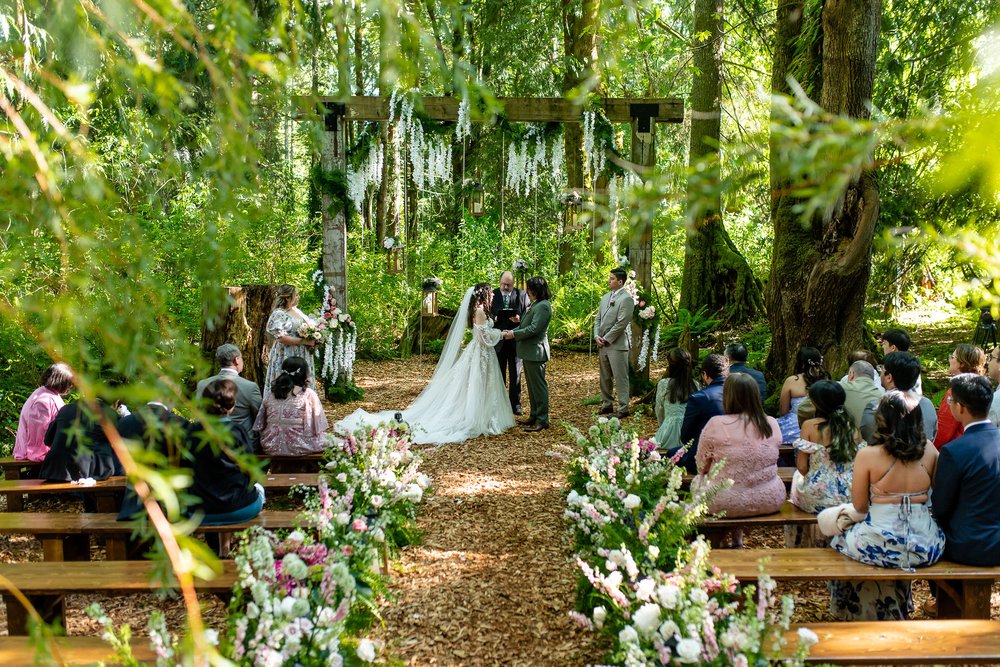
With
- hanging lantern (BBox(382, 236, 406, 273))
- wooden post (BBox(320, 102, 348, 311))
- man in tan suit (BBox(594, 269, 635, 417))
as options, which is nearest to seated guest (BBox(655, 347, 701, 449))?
man in tan suit (BBox(594, 269, 635, 417))

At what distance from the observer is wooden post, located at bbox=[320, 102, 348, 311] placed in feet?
34.6

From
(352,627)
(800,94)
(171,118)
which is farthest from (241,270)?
(800,94)

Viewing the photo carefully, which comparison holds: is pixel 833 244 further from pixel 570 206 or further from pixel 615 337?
pixel 570 206

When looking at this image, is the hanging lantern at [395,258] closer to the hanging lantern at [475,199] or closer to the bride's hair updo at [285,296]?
the hanging lantern at [475,199]

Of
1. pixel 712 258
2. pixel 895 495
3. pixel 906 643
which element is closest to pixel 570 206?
pixel 712 258

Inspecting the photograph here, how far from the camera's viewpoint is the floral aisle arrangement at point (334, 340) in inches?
395

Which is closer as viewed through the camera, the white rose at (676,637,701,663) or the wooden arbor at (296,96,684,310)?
the white rose at (676,637,701,663)

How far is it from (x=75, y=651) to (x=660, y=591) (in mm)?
2234

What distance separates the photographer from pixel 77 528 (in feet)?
15.7

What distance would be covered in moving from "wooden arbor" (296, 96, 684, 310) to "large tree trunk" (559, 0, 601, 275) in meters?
3.45

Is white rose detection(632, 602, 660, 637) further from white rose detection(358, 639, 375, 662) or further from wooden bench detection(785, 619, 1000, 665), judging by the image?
white rose detection(358, 639, 375, 662)

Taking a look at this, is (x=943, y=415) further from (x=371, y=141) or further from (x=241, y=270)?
(x=241, y=270)

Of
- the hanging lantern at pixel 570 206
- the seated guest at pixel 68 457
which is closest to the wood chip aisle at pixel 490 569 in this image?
the seated guest at pixel 68 457

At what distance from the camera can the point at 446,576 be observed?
203 inches
